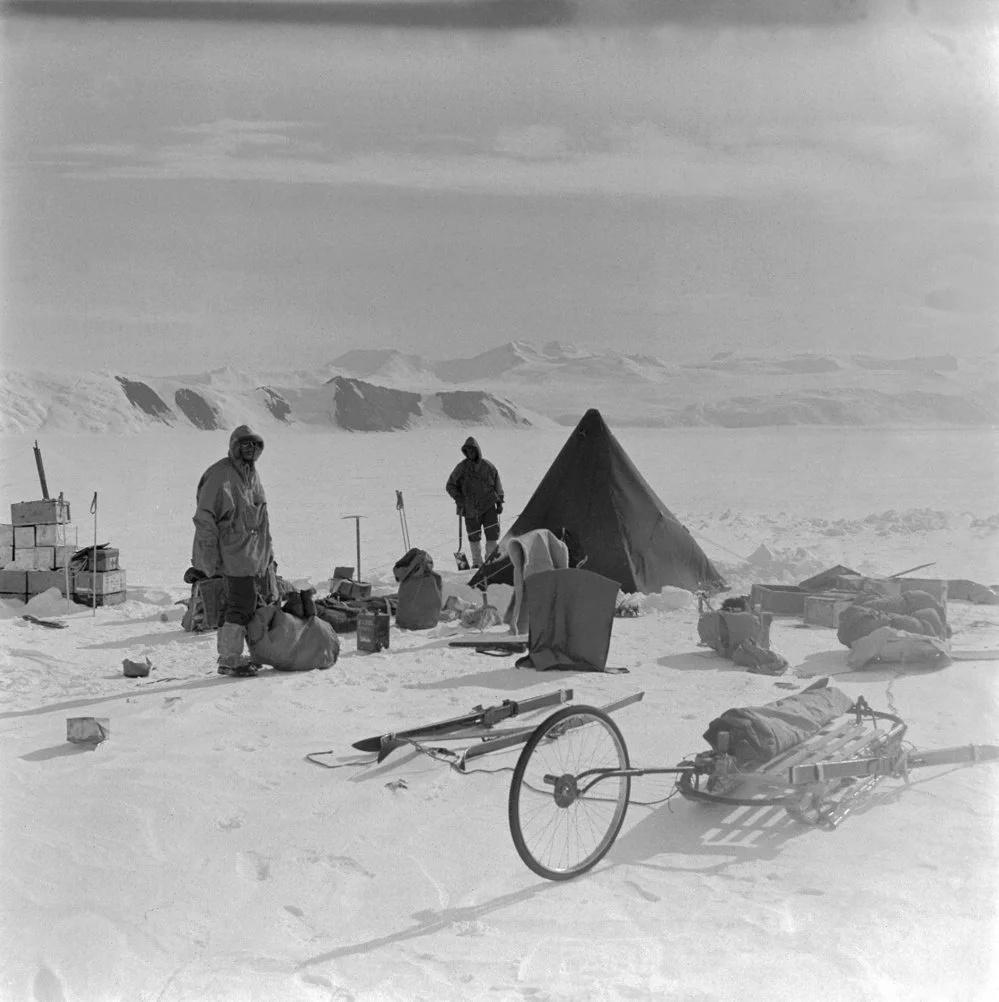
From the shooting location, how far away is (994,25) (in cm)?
452

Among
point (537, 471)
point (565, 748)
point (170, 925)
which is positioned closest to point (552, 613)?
point (565, 748)

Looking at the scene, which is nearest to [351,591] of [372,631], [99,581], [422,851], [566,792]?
[372,631]

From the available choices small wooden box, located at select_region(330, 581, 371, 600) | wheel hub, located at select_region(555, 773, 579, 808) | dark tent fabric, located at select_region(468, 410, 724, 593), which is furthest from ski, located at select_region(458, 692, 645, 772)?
dark tent fabric, located at select_region(468, 410, 724, 593)

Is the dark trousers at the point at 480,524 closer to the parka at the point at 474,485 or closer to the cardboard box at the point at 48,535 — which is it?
the parka at the point at 474,485

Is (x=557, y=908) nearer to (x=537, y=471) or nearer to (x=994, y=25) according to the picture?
(x=994, y=25)

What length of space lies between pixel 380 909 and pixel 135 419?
201 ft

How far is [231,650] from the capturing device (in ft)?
A: 23.6

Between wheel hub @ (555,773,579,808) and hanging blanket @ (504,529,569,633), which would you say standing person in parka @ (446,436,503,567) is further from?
wheel hub @ (555,773,579,808)

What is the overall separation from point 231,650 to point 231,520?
81cm

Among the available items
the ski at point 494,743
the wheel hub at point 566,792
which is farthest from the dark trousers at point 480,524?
the wheel hub at point 566,792

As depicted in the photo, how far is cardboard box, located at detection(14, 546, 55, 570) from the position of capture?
33.6 feet

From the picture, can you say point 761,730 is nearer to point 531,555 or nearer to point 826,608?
point 531,555

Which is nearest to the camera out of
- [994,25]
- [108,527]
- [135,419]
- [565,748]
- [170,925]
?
[170,925]

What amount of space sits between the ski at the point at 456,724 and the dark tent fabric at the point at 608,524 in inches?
167
